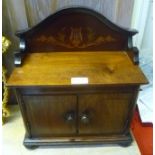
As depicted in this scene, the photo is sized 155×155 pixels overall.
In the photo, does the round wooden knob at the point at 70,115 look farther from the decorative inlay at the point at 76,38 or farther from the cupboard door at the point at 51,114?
the decorative inlay at the point at 76,38

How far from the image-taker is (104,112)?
1.13 meters

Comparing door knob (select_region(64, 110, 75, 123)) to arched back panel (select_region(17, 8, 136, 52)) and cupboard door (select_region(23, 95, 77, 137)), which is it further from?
arched back panel (select_region(17, 8, 136, 52))

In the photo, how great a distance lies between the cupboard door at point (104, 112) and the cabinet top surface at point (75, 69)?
0.10 metres

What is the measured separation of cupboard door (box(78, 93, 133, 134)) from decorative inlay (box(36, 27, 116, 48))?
352 mm

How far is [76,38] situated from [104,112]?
0.45 metres

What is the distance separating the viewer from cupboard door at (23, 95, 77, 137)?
42.1 inches

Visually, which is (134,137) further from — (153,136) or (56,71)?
(56,71)

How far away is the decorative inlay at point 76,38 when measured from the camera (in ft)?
4.01

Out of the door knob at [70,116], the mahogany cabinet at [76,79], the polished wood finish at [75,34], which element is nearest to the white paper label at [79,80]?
the mahogany cabinet at [76,79]

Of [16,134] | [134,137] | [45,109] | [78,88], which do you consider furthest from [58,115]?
[134,137]

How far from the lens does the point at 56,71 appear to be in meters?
1.08

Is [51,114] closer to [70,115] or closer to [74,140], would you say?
[70,115]

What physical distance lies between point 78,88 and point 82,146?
0.46m

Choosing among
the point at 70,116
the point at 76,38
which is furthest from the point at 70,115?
the point at 76,38
